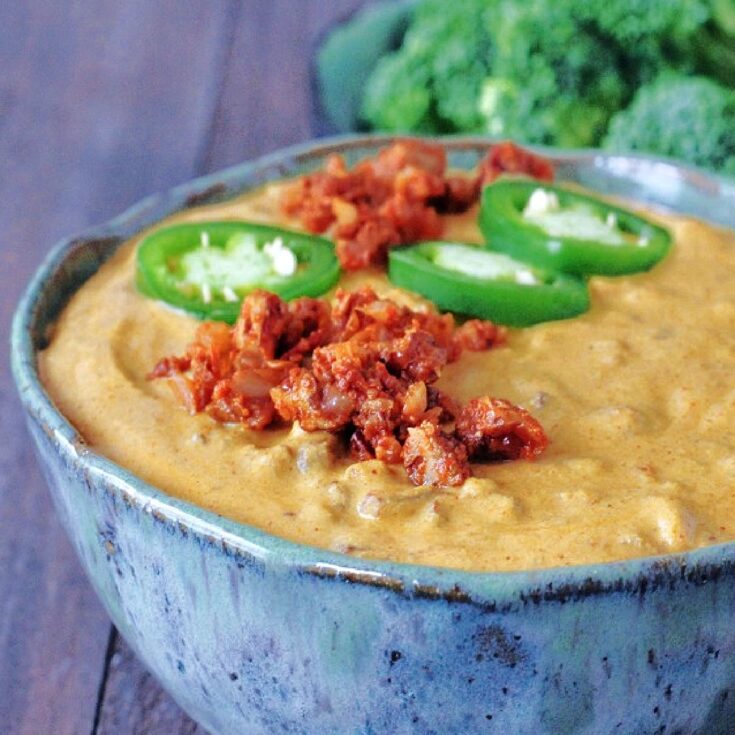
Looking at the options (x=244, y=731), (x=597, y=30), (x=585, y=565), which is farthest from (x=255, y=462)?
(x=597, y=30)

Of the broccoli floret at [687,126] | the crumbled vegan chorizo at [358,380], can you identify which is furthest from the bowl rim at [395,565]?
the broccoli floret at [687,126]

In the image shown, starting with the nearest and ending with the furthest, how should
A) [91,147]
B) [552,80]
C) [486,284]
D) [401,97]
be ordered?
[486,284]
[552,80]
[401,97]
[91,147]

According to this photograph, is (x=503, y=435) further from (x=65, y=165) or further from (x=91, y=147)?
(x=91, y=147)

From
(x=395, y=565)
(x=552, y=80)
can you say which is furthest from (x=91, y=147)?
(x=395, y=565)

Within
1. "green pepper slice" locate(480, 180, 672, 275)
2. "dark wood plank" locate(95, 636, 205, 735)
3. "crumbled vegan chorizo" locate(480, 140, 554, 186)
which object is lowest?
"dark wood plank" locate(95, 636, 205, 735)

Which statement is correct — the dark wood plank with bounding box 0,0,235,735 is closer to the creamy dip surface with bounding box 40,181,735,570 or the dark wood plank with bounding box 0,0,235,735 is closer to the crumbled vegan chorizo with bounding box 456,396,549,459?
the creamy dip surface with bounding box 40,181,735,570

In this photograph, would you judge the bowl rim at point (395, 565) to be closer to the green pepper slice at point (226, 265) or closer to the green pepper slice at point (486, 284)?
the green pepper slice at point (226, 265)

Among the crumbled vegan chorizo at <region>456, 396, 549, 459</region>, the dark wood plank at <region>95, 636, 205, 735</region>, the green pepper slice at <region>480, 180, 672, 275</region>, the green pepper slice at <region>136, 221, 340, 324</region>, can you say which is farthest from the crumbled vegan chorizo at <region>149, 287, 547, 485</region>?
the dark wood plank at <region>95, 636, 205, 735</region>
